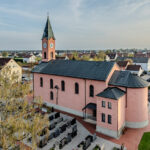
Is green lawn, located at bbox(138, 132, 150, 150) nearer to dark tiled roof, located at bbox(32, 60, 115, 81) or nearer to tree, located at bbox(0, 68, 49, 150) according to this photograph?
dark tiled roof, located at bbox(32, 60, 115, 81)

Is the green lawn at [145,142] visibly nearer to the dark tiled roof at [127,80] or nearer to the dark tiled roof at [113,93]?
the dark tiled roof at [113,93]

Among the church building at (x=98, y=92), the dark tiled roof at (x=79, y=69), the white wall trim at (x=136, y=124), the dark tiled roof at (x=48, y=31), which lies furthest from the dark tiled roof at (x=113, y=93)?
the dark tiled roof at (x=48, y=31)

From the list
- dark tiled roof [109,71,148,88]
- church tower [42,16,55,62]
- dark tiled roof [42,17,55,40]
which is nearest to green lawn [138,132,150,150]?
dark tiled roof [109,71,148,88]

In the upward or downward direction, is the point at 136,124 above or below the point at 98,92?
below

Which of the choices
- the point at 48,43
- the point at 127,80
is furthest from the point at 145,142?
the point at 48,43

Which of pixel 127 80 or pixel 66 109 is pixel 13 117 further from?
pixel 66 109
